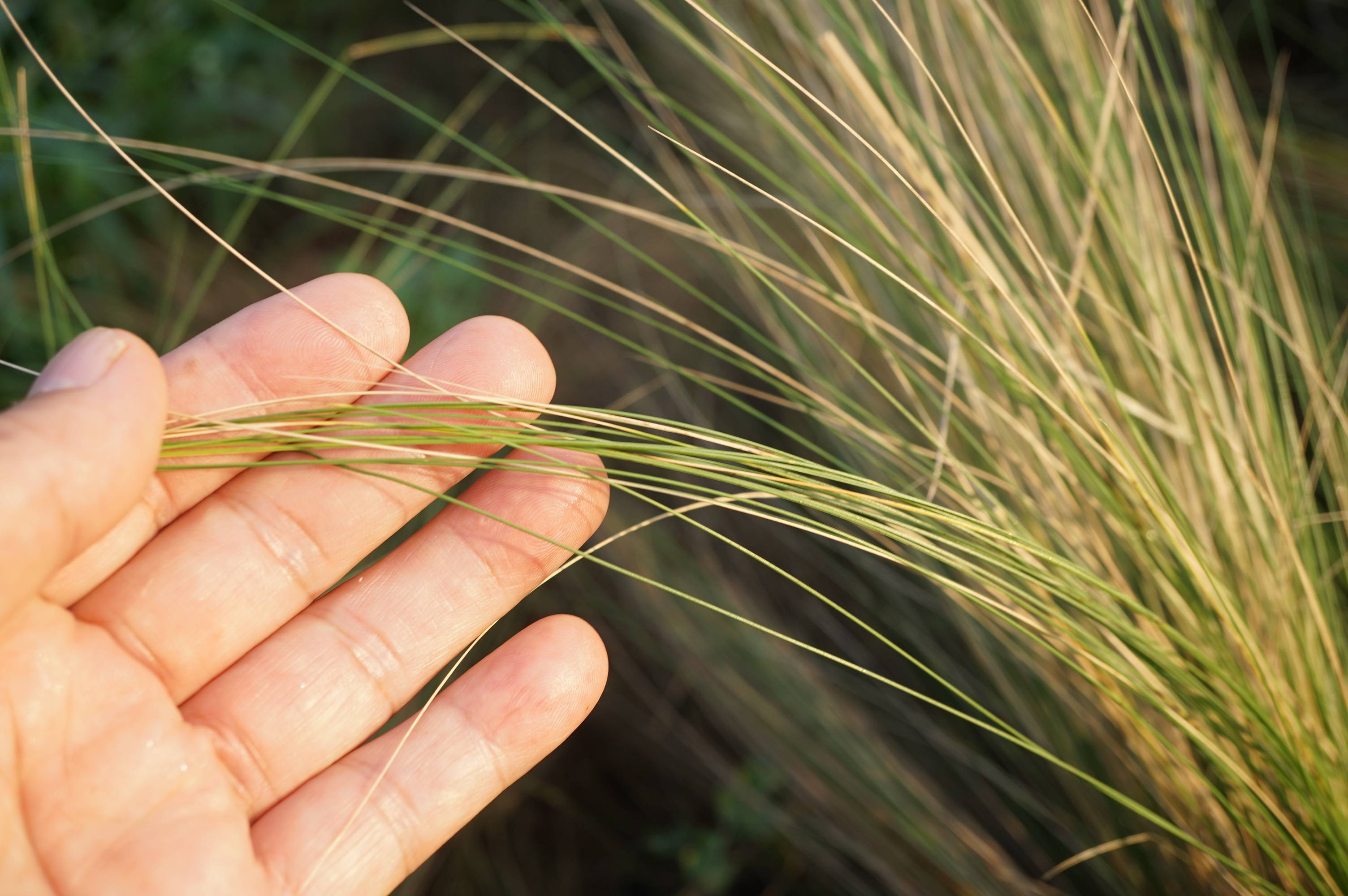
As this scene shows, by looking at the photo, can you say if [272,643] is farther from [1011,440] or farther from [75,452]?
[1011,440]

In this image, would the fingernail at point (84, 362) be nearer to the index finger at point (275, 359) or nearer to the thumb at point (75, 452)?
the thumb at point (75, 452)

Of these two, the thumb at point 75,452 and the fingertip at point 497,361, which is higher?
the thumb at point 75,452

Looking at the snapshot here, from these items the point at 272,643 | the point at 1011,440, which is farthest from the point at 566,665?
the point at 1011,440

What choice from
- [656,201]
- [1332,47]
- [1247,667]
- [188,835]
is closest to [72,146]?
[656,201]

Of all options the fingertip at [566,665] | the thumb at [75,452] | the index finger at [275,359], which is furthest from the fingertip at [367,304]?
the fingertip at [566,665]

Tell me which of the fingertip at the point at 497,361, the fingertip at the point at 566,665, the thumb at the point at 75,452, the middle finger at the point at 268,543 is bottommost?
the fingertip at the point at 566,665

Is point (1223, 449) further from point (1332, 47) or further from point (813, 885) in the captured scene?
point (1332, 47)
